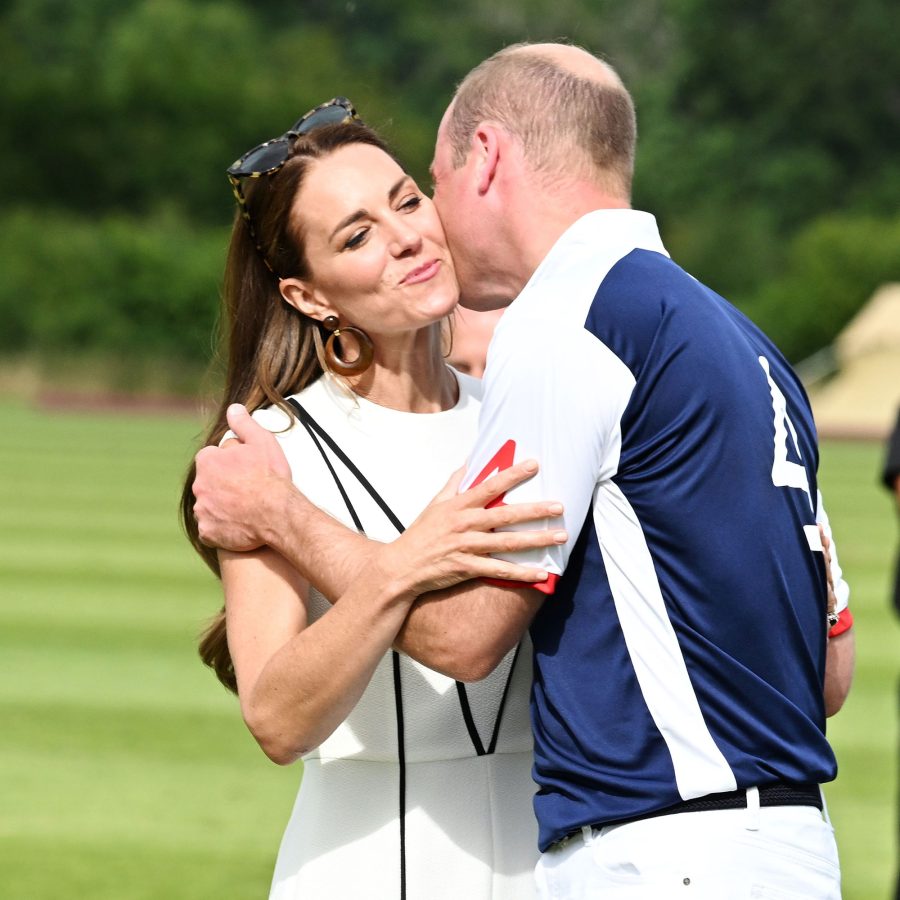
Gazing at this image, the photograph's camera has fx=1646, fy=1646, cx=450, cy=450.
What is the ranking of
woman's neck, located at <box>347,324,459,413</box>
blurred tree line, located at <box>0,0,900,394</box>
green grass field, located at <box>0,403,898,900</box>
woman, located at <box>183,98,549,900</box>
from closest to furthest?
woman, located at <box>183,98,549,900</box>, woman's neck, located at <box>347,324,459,413</box>, green grass field, located at <box>0,403,898,900</box>, blurred tree line, located at <box>0,0,900,394</box>

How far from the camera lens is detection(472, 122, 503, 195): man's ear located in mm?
3025

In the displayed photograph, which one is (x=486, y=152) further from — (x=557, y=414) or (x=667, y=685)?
(x=667, y=685)

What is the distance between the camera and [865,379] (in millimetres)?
40500

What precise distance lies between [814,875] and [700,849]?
0.25 m

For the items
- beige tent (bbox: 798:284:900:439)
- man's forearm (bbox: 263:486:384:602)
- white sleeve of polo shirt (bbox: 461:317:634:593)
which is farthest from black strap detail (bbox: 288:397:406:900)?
beige tent (bbox: 798:284:900:439)

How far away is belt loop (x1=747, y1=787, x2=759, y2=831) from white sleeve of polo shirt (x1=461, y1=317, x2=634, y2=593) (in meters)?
0.48

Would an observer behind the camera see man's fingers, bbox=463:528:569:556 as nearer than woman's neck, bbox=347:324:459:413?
Yes

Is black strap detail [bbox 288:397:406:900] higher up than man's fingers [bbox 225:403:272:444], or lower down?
lower down

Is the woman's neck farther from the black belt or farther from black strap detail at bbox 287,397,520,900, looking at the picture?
the black belt

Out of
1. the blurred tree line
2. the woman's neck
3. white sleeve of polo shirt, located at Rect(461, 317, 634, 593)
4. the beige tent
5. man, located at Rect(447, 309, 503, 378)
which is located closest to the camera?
white sleeve of polo shirt, located at Rect(461, 317, 634, 593)

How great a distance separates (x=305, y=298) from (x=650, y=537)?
1.17 meters

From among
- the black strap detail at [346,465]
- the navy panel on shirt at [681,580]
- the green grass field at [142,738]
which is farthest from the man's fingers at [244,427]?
the green grass field at [142,738]

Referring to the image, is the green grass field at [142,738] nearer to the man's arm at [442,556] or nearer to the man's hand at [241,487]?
the man's hand at [241,487]

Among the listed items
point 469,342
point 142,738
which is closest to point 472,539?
point 469,342
